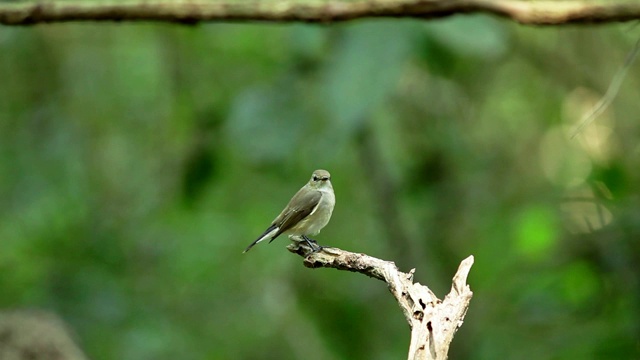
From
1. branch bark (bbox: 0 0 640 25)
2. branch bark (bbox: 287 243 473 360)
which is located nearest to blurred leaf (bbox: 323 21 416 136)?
branch bark (bbox: 0 0 640 25)

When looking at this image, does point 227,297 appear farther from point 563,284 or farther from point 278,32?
point 563,284

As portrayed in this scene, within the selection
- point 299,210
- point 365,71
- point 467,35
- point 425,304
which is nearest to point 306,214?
point 299,210

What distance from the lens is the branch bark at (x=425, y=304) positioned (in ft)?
5.35

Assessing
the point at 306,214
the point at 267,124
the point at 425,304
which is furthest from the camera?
the point at 267,124

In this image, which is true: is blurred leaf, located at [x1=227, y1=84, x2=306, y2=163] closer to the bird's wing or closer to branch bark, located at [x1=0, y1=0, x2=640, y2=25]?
branch bark, located at [x1=0, y1=0, x2=640, y2=25]

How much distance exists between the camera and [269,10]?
10.3 ft

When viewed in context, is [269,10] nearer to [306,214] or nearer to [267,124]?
[306,214]

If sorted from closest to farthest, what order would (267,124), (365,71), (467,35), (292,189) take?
1. (365,71)
2. (467,35)
3. (267,124)
4. (292,189)

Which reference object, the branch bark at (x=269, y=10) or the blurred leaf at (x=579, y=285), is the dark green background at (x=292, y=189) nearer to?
the blurred leaf at (x=579, y=285)

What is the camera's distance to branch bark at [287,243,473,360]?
5.35 ft

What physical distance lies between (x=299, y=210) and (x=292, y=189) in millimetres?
Result: 4094

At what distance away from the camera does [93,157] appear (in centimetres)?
793

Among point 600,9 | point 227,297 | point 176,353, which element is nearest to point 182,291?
point 227,297

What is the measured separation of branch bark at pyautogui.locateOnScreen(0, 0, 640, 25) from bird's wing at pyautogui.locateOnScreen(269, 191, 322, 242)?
2.37ft
